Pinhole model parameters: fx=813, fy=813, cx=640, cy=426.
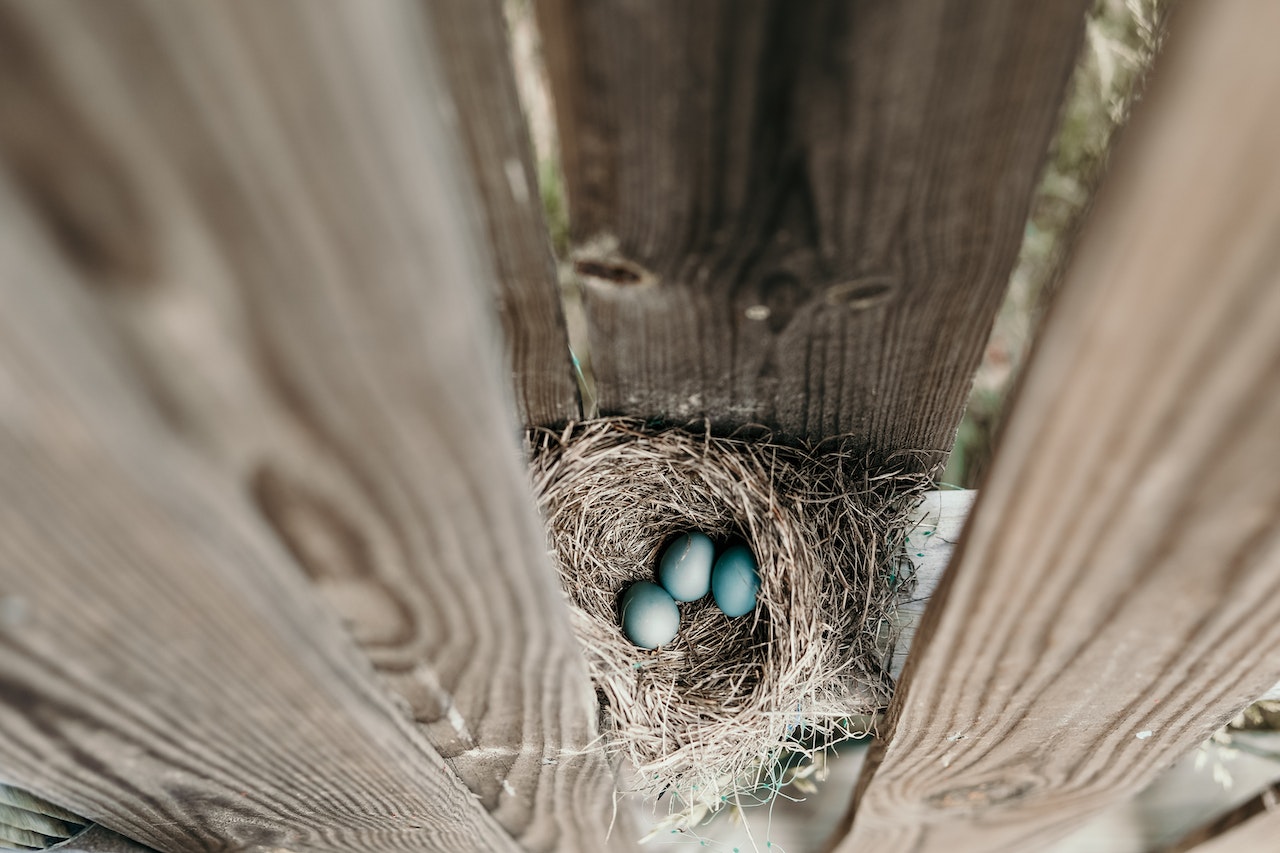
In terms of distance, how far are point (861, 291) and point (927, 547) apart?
45 cm

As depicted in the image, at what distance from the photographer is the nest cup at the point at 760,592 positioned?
31.2 inches

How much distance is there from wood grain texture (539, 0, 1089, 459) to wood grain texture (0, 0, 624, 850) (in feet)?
0.28

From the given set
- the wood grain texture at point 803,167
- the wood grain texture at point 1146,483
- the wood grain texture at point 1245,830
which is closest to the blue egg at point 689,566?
the wood grain texture at point 1146,483

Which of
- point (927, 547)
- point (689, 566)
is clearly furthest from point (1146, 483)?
point (689, 566)

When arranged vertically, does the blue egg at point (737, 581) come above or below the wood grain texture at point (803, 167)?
below

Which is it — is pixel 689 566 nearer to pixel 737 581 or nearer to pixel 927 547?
pixel 737 581

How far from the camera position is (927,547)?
→ 0.86m

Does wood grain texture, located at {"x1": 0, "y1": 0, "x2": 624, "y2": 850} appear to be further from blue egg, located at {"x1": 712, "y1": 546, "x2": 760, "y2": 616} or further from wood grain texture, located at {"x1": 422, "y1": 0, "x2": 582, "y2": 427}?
blue egg, located at {"x1": 712, "y1": 546, "x2": 760, "y2": 616}

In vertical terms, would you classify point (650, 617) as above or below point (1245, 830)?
above

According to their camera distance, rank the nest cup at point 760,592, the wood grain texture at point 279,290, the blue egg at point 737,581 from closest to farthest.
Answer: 1. the wood grain texture at point 279,290
2. the nest cup at point 760,592
3. the blue egg at point 737,581

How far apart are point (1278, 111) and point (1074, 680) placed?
0.43 meters

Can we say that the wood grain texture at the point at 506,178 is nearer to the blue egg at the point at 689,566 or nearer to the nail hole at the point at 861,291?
the nail hole at the point at 861,291

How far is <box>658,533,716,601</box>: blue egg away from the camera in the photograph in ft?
3.85

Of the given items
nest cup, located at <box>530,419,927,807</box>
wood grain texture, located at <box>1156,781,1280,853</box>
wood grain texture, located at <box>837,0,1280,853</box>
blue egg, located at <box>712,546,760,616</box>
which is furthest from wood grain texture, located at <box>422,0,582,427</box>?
wood grain texture, located at <box>1156,781,1280,853</box>
